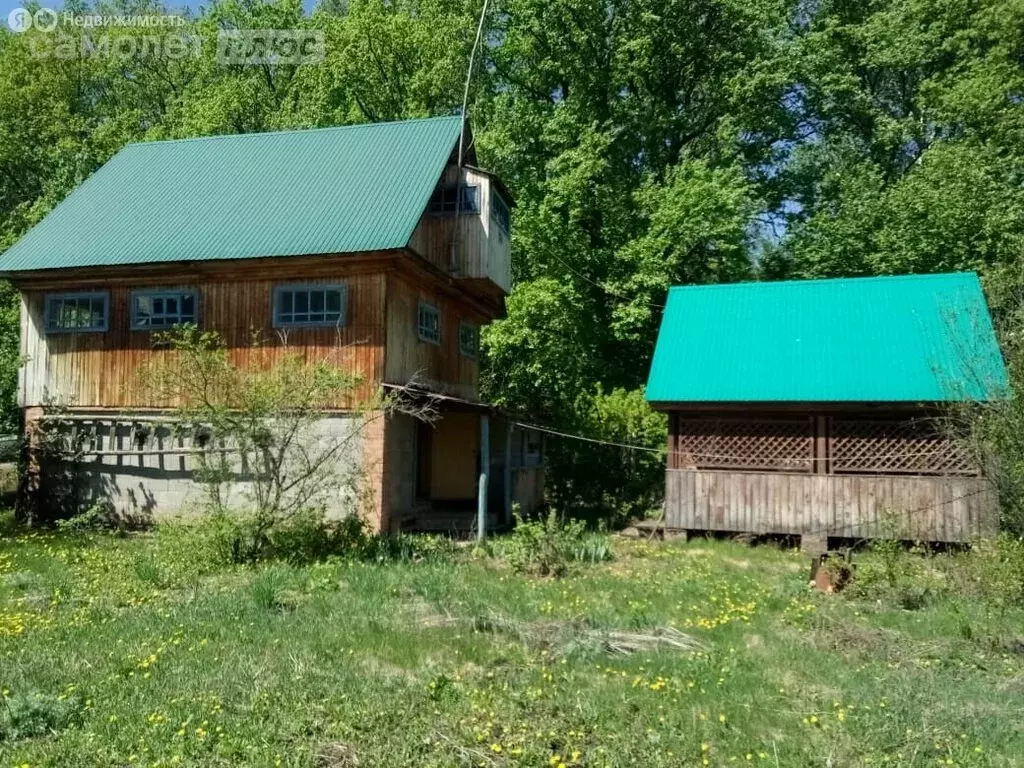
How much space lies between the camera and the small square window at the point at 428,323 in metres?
19.1

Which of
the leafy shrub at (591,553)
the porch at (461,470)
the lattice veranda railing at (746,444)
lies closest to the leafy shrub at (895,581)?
the leafy shrub at (591,553)

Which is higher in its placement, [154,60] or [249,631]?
[154,60]

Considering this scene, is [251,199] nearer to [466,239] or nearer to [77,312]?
[77,312]

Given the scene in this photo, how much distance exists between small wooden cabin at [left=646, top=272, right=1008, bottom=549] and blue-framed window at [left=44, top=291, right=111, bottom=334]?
471 inches

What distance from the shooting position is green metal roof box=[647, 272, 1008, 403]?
647 inches

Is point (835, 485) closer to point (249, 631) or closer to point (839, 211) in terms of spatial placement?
point (249, 631)

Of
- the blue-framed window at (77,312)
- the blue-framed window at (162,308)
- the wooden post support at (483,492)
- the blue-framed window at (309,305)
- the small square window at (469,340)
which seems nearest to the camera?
the wooden post support at (483,492)

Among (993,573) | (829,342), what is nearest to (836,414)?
(829,342)

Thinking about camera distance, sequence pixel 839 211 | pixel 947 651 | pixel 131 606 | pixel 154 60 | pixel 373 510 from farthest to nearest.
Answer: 1. pixel 154 60
2. pixel 839 211
3. pixel 373 510
4. pixel 131 606
5. pixel 947 651

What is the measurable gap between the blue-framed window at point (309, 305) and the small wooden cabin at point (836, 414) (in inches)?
257

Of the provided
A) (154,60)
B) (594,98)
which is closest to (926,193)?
(594,98)

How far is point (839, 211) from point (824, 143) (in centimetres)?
373

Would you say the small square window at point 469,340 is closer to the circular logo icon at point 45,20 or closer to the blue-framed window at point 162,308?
the blue-framed window at point 162,308

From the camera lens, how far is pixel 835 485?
55.5 ft
